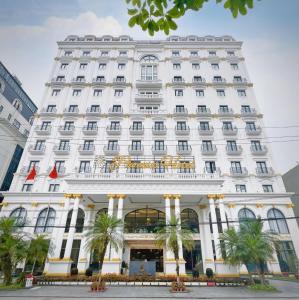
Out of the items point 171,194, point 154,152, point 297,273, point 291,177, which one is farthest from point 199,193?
point 291,177

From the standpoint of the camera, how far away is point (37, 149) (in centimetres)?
2991

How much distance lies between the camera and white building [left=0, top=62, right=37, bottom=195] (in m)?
31.6

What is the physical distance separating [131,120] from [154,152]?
6.91m

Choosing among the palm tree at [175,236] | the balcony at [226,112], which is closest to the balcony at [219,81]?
the balcony at [226,112]

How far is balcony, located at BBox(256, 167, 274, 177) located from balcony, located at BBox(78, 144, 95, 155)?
22715 millimetres

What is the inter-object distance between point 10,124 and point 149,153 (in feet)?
74.4

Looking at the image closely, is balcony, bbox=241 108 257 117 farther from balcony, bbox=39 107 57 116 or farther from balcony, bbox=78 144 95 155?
balcony, bbox=39 107 57 116

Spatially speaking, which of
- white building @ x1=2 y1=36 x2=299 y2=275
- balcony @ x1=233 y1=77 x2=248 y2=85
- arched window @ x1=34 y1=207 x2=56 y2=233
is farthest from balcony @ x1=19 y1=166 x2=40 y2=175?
balcony @ x1=233 y1=77 x2=248 y2=85

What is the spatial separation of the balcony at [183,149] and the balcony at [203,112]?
595cm

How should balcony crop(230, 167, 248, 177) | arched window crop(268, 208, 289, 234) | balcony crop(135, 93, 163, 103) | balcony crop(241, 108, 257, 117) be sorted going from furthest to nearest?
balcony crop(135, 93, 163, 103)
balcony crop(241, 108, 257, 117)
balcony crop(230, 167, 248, 177)
arched window crop(268, 208, 289, 234)

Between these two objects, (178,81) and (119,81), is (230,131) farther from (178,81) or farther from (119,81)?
(119,81)

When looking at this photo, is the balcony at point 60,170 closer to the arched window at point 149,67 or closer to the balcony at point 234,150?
the arched window at point 149,67

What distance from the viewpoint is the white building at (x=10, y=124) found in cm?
3156

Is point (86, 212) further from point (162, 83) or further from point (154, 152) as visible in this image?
point (162, 83)
